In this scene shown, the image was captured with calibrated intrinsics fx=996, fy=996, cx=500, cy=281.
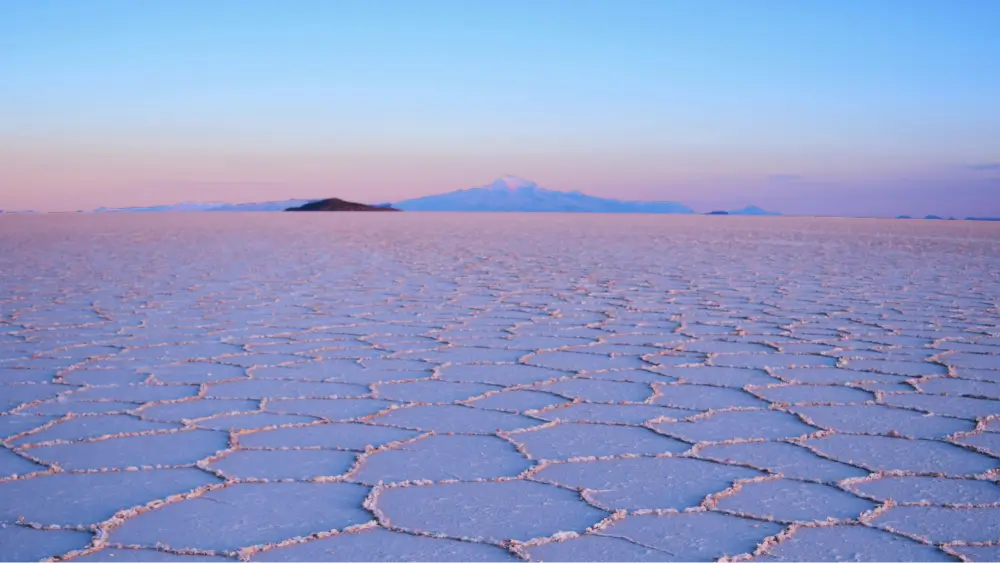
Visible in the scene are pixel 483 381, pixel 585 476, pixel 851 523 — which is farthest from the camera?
pixel 483 381

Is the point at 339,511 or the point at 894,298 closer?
the point at 339,511

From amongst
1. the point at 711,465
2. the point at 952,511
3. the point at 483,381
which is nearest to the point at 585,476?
the point at 711,465

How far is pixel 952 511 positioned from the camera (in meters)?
1.55

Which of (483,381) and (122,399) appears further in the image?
(483,381)

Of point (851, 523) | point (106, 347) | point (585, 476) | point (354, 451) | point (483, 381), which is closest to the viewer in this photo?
point (851, 523)

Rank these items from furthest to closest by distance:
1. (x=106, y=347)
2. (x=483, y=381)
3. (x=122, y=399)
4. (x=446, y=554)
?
(x=106, y=347)
(x=483, y=381)
(x=122, y=399)
(x=446, y=554)

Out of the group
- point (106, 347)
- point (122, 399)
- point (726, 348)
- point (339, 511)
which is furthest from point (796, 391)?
point (106, 347)

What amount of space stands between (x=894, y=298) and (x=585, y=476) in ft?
11.8

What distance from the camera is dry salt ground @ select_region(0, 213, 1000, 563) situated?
1.44 metres

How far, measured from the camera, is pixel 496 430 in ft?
6.77

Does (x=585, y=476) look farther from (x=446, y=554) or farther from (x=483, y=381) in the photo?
(x=483, y=381)

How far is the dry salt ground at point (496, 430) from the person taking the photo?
56.6 inches

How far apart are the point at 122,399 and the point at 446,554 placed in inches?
49.7

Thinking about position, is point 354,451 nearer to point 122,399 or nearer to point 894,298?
point 122,399
